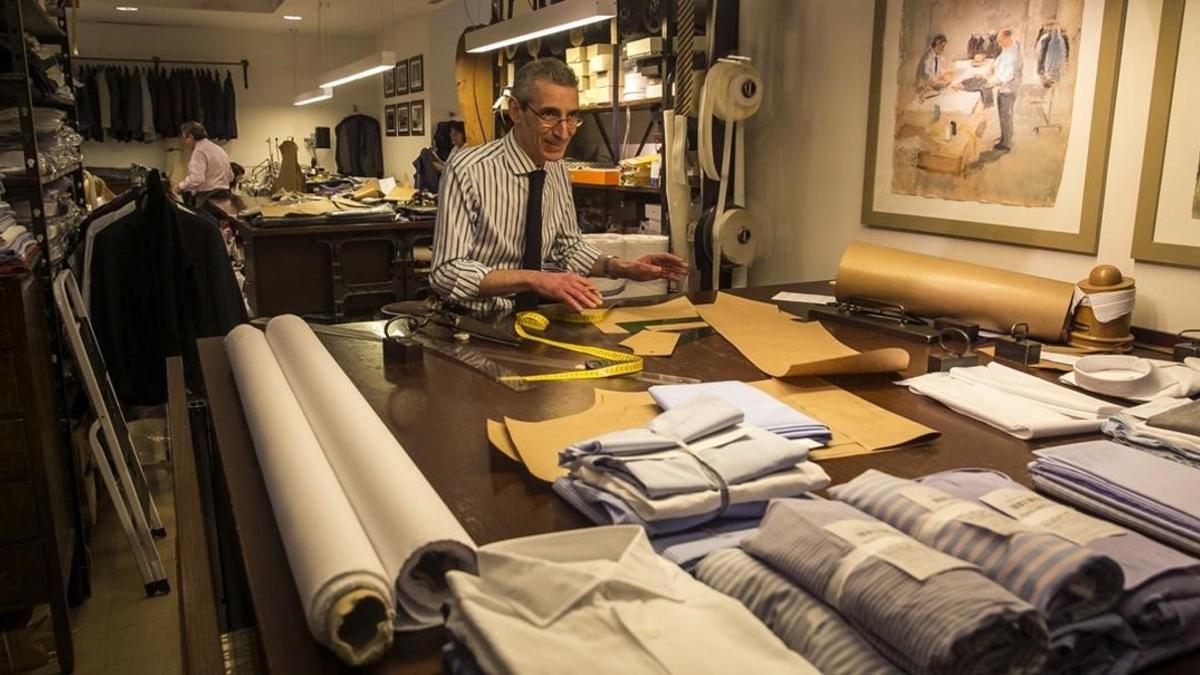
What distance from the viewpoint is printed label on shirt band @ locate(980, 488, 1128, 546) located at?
900 mm

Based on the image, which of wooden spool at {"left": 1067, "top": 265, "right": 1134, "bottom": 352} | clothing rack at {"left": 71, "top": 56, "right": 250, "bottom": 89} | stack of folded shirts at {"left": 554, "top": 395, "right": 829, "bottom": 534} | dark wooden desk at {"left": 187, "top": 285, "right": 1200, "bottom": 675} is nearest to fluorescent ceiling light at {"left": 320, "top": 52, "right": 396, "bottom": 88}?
clothing rack at {"left": 71, "top": 56, "right": 250, "bottom": 89}

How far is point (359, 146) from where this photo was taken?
13.0 meters

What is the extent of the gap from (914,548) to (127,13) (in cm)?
1245

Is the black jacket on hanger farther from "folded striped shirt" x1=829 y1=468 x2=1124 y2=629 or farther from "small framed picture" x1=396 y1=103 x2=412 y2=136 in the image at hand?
"folded striped shirt" x1=829 y1=468 x2=1124 y2=629

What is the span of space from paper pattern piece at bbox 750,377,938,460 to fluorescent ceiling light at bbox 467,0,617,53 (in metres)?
2.10

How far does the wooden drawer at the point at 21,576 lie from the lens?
2.45 m

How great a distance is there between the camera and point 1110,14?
2332 millimetres

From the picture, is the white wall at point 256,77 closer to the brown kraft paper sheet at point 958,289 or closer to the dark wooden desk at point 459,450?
the dark wooden desk at point 459,450

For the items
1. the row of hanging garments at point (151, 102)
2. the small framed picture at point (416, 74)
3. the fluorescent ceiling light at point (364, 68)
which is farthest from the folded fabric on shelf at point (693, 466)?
the row of hanging garments at point (151, 102)

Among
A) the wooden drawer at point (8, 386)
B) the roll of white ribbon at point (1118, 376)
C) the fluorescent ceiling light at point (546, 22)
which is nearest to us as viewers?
the roll of white ribbon at point (1118, 376)

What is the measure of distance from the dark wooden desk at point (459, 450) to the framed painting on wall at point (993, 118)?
816 mm

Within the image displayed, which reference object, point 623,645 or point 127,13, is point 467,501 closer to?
point 623,645

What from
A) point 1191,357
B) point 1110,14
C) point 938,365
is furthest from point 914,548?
point 1110,14

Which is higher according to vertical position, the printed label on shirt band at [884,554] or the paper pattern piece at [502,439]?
the printed label on shirt band at [884,554]
